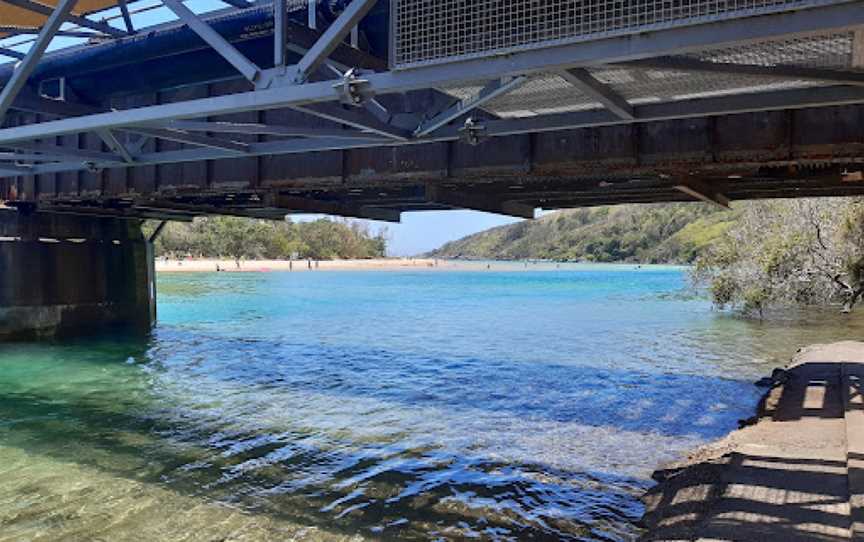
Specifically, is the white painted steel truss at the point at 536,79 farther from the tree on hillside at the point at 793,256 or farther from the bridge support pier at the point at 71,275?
the tree on hillside at the point at 793,256

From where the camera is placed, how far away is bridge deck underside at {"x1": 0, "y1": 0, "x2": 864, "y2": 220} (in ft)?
19.9

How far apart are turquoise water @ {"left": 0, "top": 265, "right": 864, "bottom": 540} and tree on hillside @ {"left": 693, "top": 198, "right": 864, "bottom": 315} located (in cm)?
350

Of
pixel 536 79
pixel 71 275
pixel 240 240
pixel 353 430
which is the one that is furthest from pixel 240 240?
pixel 536 79

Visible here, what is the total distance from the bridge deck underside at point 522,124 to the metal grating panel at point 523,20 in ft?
0.21

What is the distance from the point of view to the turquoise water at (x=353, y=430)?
8.61 m

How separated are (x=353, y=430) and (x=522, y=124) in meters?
7.00

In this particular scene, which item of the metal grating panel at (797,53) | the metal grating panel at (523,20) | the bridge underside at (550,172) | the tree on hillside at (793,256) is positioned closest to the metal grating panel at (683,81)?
the metal grating panel at (797,53)

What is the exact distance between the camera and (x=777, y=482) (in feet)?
27.5

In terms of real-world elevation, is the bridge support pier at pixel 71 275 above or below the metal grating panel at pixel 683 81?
below

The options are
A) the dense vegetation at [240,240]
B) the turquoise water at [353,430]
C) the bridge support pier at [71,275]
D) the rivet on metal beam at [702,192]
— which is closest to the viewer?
the turquoise water at [353,430]

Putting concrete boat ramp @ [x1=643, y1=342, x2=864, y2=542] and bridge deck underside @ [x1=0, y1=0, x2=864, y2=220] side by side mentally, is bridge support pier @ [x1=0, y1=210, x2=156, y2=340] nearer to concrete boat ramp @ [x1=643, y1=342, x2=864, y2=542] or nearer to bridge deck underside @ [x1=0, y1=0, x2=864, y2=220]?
bridge deck underside @ [x1=0, y1=0, x2=864, y2=220]

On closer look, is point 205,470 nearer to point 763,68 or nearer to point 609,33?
point 609,33

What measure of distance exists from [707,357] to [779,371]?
541cm

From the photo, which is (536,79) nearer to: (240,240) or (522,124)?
(522,124)
